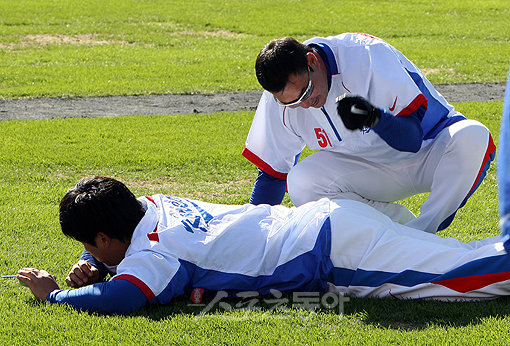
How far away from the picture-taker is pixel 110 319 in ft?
13.0

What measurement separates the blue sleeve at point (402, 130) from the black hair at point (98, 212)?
1505 mm

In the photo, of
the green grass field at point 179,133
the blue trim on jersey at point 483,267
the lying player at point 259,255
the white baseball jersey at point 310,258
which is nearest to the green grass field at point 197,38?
the green grass field at point 179,133

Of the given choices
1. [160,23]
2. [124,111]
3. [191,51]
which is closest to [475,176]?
[124,111]

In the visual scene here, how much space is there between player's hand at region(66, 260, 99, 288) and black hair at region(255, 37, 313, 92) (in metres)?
1.52

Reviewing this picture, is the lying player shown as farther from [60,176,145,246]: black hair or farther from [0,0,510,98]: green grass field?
[0,0,510,98]: green grass field

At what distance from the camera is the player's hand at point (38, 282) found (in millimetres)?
4258

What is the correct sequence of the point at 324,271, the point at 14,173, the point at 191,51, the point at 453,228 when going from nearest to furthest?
the point at 324,271
the point at 453,228
the point at 14,173
the point at 191,51

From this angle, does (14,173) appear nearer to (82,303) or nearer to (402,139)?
(82,303)

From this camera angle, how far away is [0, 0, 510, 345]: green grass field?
3.89 meters

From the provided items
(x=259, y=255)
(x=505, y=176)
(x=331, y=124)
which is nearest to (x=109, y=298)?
(x=259, y=255)

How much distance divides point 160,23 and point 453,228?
1237 centimetres

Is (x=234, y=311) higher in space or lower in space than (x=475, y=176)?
lower

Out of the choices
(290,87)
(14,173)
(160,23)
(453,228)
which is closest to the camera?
(290,87)

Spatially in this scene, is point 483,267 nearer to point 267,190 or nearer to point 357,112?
point 357,112
